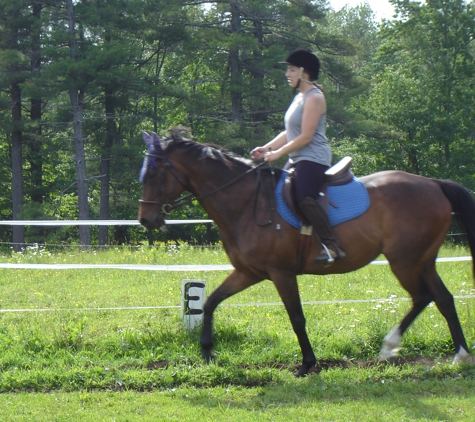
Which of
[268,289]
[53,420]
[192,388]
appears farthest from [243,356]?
[268,289]

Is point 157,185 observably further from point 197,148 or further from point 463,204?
point 463,204

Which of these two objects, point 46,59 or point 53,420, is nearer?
point 53,420

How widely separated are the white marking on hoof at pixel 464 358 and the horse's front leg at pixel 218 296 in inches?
82.1

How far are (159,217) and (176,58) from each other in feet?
83.1

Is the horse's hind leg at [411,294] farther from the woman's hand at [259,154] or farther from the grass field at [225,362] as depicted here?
the woman's hand at [259,154]

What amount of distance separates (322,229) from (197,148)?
1435 mm

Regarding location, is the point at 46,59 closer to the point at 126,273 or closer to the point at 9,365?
the point at 126,273

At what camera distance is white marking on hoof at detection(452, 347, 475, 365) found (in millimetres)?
6117

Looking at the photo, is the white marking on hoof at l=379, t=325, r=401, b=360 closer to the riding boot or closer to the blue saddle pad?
the riding boot

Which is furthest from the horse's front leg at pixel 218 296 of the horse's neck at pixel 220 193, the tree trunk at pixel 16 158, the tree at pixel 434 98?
the tree at pixel 434 98

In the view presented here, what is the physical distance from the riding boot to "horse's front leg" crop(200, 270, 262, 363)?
0.72 meters

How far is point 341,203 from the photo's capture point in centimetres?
602

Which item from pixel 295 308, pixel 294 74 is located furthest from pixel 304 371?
pixel 294 74

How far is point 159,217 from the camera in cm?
584
